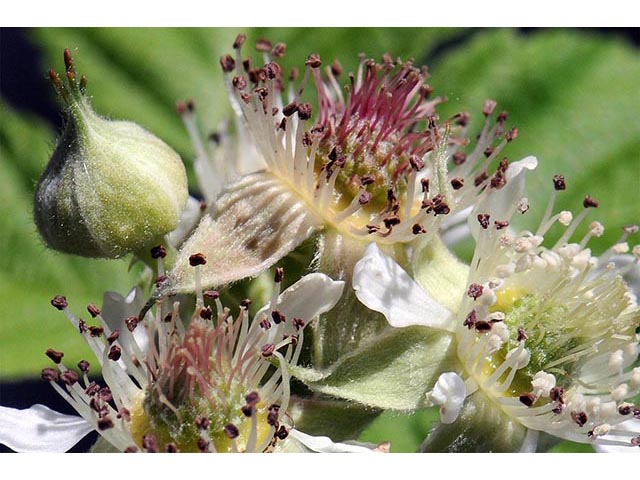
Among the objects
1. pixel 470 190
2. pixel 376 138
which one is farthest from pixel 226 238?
pixel 470 190

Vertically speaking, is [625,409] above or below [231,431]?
above

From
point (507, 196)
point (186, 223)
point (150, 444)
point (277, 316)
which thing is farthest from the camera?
point (186, 223)

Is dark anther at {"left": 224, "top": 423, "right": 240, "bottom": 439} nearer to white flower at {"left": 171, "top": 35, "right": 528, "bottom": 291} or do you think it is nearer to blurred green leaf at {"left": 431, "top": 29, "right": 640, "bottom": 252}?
white flower at {"left": 171, "top": 35, "right": 528, "bottom": 291}

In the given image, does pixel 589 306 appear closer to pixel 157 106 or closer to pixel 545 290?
pixel 545 290

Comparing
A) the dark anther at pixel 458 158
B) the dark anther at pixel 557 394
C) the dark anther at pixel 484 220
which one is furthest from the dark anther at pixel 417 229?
the dark anther at pixel 557 394

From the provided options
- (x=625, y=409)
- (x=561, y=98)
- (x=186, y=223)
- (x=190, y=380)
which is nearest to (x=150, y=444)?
(x=190, y=380)

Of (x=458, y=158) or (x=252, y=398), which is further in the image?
(x=458, y=158)

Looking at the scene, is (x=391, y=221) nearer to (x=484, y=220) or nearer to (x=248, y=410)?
(x=484, y=220)
